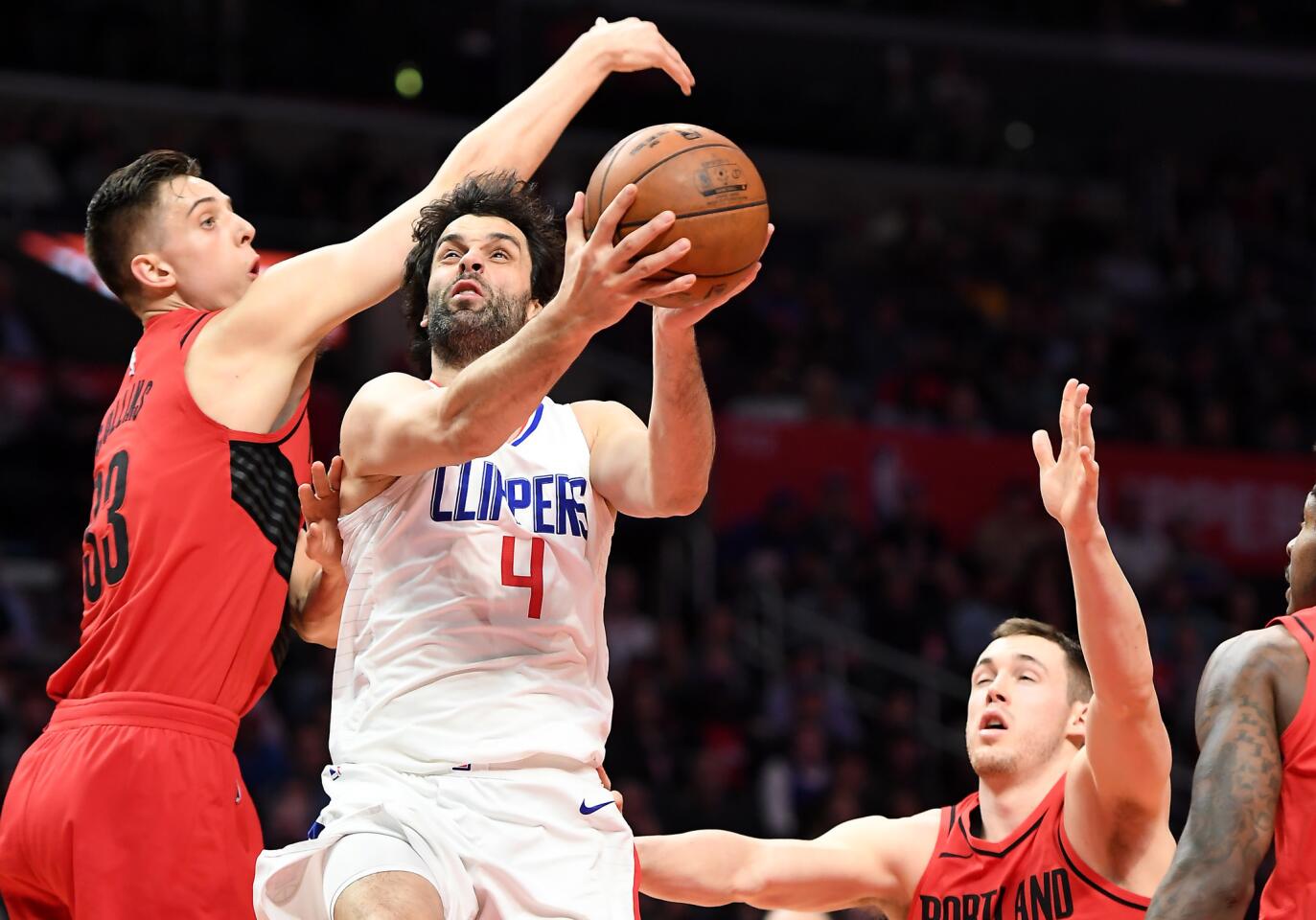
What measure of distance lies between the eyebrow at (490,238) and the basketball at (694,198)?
21.4 inches

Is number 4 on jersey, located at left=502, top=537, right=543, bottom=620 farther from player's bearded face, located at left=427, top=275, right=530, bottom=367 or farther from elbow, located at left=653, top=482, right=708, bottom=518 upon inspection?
player's bearded face, located at left=427, top=275, right=530, bottom=367

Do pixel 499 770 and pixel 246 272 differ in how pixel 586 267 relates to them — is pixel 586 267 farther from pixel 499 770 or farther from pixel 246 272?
pixel 246 272

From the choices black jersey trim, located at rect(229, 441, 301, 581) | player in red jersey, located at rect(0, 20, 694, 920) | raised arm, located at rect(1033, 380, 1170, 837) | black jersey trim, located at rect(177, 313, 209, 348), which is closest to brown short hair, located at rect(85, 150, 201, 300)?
player in red jersey, located at rect(0, 20, 694, 920)

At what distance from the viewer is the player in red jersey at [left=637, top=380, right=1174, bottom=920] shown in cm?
418

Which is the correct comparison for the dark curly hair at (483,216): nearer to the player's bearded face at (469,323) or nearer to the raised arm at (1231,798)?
the player's bearded face at (469,323)

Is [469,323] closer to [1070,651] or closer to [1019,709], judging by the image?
[1019,709]

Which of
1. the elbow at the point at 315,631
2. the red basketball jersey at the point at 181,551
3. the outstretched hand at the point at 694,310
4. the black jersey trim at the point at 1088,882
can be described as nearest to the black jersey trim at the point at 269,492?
the red basketball jersey at the point at 181,551

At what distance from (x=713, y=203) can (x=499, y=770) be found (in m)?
1.39

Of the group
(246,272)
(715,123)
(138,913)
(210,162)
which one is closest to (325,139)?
(210,162)

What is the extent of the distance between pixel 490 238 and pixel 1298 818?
2406 millimetres

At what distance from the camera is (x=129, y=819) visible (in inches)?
164

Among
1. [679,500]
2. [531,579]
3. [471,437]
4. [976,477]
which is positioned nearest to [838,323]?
[976,477]

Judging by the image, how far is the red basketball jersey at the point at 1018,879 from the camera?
4.59 meters

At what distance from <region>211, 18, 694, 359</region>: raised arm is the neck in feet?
7.34
